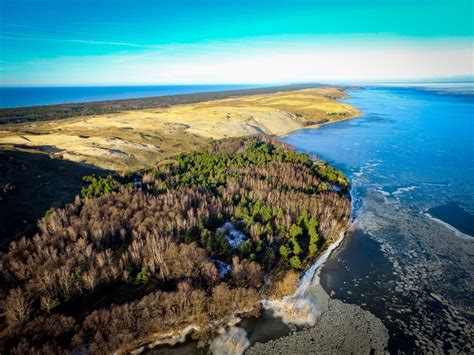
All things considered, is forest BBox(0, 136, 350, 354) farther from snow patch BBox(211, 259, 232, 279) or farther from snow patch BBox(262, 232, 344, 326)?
snow patch BBox(262, 232, 344, 326)

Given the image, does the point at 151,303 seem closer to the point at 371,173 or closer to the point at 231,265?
the point at 231,265

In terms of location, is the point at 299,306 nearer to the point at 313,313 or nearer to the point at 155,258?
the point at 313,313

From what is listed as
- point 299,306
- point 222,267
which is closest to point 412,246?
point 299,306

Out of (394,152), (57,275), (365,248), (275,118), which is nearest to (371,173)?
(394,152)

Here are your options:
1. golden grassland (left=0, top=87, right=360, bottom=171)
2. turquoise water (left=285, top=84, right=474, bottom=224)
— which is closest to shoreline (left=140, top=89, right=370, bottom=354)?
turquoise water (left=285, top=84, right=474, bottom=224)

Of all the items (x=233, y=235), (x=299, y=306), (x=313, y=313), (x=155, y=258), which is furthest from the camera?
(x=233, y=235)

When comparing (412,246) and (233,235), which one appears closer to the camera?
(412,246)
